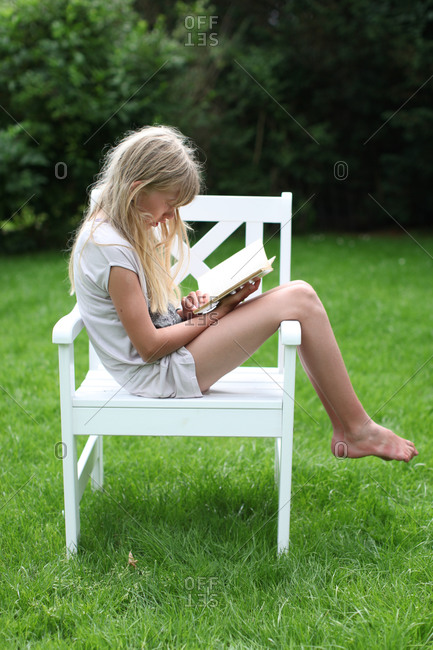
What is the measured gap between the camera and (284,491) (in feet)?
6.13

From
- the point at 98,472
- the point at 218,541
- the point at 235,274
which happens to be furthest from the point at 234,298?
the point at 98,472

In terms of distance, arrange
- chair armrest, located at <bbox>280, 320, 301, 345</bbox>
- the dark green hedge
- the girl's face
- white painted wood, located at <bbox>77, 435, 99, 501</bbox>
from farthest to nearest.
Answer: the dark green hedge < white painted wood, located at <bbox>77, 435, 99, 501</bbox> < the girl's face < chair armrest, located at <bbox>280, 320, 301, 345</bbox>

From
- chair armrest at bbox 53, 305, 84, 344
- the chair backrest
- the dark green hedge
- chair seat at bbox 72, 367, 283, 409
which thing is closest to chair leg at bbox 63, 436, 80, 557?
chair seat at bbox 72, 367, 283, 409

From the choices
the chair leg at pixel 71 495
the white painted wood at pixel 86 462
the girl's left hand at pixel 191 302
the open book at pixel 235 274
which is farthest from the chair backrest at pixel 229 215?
the chair leg at pixel 71 495

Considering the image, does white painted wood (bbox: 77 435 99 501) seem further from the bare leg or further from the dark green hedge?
the dark green hedge

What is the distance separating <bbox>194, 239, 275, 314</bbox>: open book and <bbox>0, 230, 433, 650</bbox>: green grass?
2.32ft

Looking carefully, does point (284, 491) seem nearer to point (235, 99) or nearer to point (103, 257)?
point (103, 257)

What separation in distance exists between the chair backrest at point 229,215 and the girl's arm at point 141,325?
489 millimetres

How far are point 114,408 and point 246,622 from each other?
0.64 meters

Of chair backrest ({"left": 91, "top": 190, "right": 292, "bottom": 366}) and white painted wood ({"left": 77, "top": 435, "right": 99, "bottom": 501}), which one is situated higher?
chair backrest ({"left": 91, "top": 190, "right": 292, "bottom": 366})

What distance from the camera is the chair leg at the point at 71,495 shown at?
1843mm

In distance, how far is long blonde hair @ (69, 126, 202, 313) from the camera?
1.84 metres

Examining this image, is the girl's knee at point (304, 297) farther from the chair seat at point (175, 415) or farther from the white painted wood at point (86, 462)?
the white painted wood at point (86, 462)

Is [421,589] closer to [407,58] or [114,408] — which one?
[114,408]
